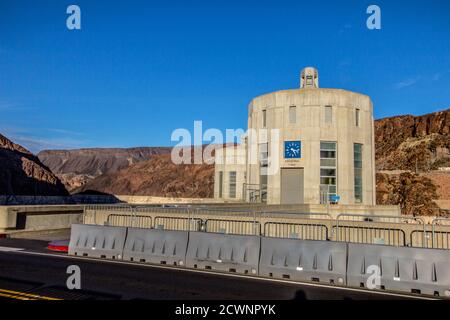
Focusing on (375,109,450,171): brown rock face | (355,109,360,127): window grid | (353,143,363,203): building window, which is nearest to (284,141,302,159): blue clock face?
(353,143,363,203): building window

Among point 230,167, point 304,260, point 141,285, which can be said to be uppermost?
point 230,167

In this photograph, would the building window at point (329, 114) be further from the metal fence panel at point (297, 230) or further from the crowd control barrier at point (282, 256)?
the crowd control barrier at point (282, 256)

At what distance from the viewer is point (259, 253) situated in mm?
11609

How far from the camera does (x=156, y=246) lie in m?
13.1

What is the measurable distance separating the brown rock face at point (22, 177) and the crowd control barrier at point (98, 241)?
9864 cm

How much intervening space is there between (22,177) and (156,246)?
111340 millimetres

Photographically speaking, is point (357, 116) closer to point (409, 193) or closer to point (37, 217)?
point (37, 217)

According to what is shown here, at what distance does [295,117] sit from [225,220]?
49.4ft

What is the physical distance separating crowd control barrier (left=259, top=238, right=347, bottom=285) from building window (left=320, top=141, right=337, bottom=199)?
1795 centimetres

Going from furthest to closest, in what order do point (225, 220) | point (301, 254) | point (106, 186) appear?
point (106, 186)
point (225, 220)
point (301, 254)

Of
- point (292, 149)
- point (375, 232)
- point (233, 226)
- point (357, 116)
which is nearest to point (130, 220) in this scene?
point (233, 226)
